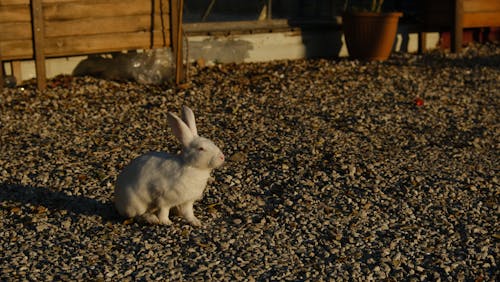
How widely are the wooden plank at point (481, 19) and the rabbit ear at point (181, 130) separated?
8.59m

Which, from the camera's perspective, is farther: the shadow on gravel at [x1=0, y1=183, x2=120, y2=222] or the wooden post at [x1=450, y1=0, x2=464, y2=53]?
the wooden post at [x1=450, y1=0, x2=464, y2=53]

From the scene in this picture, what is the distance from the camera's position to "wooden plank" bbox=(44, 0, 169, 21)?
388 inches

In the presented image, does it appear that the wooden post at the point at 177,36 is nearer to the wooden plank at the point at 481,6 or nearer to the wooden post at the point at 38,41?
the wooden post at the point at 38,41

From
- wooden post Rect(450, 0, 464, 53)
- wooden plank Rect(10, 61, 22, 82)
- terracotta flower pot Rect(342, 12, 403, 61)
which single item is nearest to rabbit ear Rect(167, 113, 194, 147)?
wooden plank Rect(10, 61, 22, 82)

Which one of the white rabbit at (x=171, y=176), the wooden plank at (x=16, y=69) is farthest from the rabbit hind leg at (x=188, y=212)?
the wooden plank at (x=16, y=69)

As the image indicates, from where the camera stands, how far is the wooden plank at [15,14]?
31.4ft

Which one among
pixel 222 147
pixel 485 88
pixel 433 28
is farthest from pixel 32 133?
pixel 433 28

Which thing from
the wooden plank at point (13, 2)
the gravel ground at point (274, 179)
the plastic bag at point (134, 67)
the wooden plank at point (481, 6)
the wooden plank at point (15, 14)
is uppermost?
the wooden plank at point (13, 2)

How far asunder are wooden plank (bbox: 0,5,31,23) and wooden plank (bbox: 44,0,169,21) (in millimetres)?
212

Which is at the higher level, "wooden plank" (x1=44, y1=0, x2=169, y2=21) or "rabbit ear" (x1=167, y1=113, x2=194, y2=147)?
"wooden plank" (x1=44, y1=0, x2=169, y2=21)

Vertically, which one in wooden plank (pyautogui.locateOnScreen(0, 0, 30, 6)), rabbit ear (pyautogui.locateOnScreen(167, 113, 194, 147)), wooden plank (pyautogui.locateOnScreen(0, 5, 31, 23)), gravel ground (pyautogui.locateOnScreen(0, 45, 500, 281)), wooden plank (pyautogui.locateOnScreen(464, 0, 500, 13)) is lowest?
gravel ground (pyautogui.locateOnScreen(0, 45, 500, 281))

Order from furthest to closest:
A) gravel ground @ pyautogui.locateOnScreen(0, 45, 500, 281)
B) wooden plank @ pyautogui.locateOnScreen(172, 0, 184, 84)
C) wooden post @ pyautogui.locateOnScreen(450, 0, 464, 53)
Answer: wooden post @ pyautogui.locateOnScreen(450, 0, 464, 53), wooden plank @ pyautogui.locateOnScreen(172, 0, 184, 84), gravel ground @ pyautogui.locateOnScreen(0, 45, 500, 281)

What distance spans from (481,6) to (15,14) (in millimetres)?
7073

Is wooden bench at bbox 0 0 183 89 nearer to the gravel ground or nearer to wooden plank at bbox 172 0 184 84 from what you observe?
wooden plank at bbox 172 0 184 84
